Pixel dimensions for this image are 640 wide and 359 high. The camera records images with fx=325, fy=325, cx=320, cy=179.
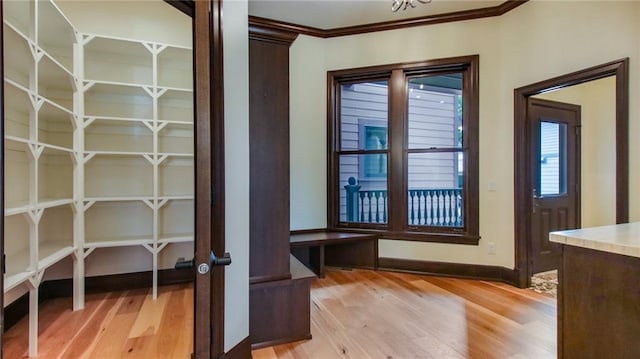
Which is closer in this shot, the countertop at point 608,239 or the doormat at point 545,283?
the countertop at point 608,239

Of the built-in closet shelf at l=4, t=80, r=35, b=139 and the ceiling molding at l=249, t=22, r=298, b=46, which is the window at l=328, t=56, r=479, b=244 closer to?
the ceiling molding at l=249, t=22, r=298, b=46

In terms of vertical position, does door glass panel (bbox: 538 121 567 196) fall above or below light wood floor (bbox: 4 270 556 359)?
above

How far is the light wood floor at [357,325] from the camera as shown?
2.11 m

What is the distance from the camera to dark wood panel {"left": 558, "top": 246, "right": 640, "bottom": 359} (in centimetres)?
131

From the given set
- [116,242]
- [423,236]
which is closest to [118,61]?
[116,242]

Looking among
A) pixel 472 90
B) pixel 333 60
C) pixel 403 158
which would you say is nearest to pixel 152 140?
pixel 333 60

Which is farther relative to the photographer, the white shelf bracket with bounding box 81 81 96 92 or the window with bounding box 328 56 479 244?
the window with bounding box 328 56 479 244

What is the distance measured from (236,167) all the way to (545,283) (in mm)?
3474

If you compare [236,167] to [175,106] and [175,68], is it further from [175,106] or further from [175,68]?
[175,68]

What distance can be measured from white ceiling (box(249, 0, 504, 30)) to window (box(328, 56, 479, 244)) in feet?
1.75

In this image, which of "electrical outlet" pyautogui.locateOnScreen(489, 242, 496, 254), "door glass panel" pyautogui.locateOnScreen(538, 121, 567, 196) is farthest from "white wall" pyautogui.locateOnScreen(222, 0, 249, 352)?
"door glass panel" pyautogui.locateOnScreen(538, 121, 567, 196)

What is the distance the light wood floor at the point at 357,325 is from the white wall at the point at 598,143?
202 centimetres

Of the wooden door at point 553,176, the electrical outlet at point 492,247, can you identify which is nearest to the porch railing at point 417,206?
the electrical outlet at point 492,247

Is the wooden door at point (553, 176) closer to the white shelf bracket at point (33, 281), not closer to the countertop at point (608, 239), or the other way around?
the countertop at point (608, 239)
